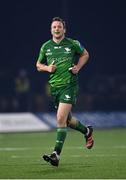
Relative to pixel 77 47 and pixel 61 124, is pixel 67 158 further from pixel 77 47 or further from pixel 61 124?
pixel 77 47

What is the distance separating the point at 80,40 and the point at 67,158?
15.0 metres

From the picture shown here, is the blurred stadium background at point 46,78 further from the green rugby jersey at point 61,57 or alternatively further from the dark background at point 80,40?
the green rugby jersey at point 61,57

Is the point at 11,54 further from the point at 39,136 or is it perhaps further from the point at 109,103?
the point at 39,136

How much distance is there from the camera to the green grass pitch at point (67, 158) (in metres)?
11.6

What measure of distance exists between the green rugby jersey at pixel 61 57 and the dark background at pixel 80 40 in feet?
42.3

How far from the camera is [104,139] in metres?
19.8

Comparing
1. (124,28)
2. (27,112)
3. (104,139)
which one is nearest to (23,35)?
(124,28)

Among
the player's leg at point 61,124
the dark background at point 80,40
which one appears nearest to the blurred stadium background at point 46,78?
the dark background at point 80,40

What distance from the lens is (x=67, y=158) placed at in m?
14.2

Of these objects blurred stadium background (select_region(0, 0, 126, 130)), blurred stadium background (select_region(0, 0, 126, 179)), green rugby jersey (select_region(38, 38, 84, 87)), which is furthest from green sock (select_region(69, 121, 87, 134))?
blurred stadium background (select_region(0, 0, 126, 130))

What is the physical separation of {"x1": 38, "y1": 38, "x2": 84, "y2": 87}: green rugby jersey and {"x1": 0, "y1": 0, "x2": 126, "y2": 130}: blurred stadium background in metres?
12.4

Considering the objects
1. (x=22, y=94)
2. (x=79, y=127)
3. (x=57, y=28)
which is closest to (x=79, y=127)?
(x=79, y=127)

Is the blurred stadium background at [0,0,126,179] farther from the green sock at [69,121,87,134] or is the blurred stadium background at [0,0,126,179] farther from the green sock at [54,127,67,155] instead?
the green sock at [54,127,67,155]

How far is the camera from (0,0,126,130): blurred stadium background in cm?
2612
